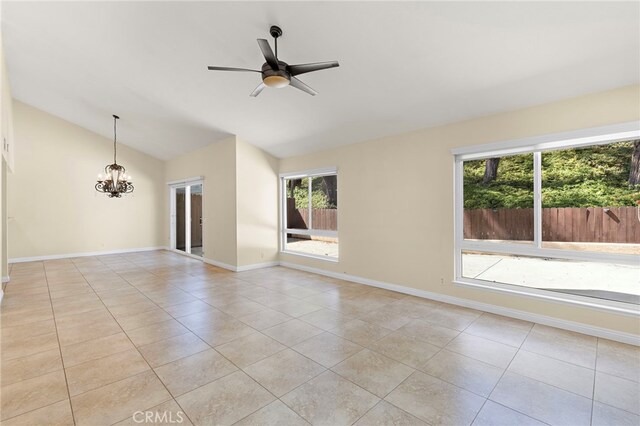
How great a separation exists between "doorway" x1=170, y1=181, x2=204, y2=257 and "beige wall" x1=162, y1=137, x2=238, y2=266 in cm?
80

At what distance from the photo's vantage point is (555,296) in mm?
3307

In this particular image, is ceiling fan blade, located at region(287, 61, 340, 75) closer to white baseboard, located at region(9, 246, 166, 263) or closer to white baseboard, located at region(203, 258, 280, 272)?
white baseboard, located at region(203, 258, 280, 272)

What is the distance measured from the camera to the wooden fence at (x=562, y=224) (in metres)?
3.04

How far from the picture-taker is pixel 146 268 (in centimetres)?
642

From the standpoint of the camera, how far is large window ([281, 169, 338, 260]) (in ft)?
19.1

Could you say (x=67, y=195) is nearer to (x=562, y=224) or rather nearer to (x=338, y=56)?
(x=338, y=56)

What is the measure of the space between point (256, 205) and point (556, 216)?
16.9 feet

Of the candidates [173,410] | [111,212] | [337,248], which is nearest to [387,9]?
[173,410]

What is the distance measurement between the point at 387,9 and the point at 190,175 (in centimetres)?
671

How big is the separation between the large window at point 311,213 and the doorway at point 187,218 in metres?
2.77

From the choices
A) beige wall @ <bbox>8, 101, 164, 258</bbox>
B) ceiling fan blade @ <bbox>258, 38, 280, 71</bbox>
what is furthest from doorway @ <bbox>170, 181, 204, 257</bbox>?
ceiling fan blade @ <bbox>258, 38, 280, 71</bbox>

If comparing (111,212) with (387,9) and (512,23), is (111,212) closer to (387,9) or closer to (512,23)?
(387,9)

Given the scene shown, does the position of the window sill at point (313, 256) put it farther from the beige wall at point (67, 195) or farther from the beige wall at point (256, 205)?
the beige wall at point (67, 195)

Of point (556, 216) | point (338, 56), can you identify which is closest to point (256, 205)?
point (338, 56)
